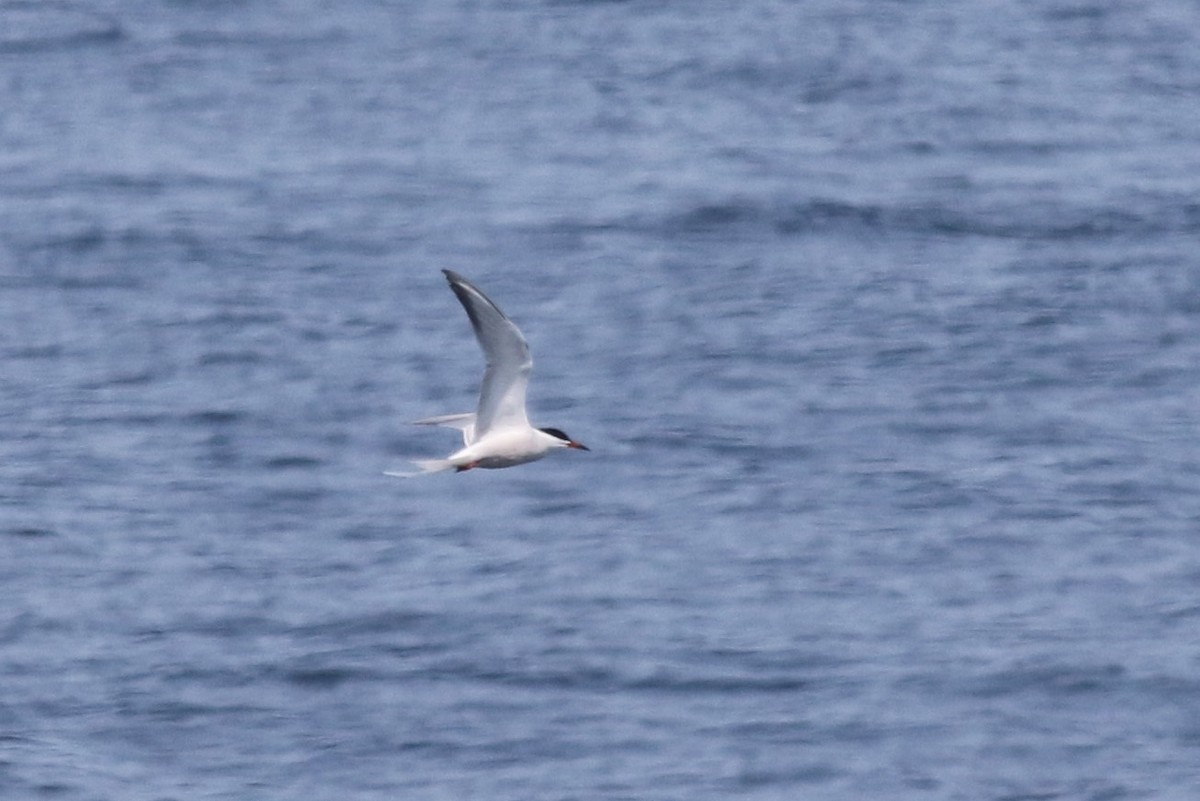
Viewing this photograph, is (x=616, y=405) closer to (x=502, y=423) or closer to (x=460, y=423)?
(x=460, y=423)

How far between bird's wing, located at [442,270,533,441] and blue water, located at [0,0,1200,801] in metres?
3.12

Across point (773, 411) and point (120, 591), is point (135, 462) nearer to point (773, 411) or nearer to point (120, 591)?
point (120, 591)

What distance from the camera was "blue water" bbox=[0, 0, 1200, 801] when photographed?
16.7 metres

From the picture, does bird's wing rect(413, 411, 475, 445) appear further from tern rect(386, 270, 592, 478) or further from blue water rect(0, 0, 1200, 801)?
blue water rect(0, 0, 1200, 801)

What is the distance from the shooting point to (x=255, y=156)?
2869 cm

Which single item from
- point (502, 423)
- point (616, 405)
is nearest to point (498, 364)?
point (502, 423)

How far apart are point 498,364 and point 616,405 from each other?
798 centimetres

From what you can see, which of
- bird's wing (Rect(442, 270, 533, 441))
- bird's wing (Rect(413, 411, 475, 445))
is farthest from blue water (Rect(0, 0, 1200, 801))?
bird's wing (Rect(442, 270, 533, 441))

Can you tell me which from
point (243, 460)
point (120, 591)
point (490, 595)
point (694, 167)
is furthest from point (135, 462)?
point (694, 167)

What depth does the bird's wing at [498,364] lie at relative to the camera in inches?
496

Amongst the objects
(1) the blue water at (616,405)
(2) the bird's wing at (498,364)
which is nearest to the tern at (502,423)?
(2) the bird's wing at (498,364)

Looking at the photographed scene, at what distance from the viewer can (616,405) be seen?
21.3m

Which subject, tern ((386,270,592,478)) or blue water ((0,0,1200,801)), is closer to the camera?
tern ((386,270,592,478))

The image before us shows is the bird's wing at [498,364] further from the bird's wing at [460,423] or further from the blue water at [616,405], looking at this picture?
the blue water at [616,405]
